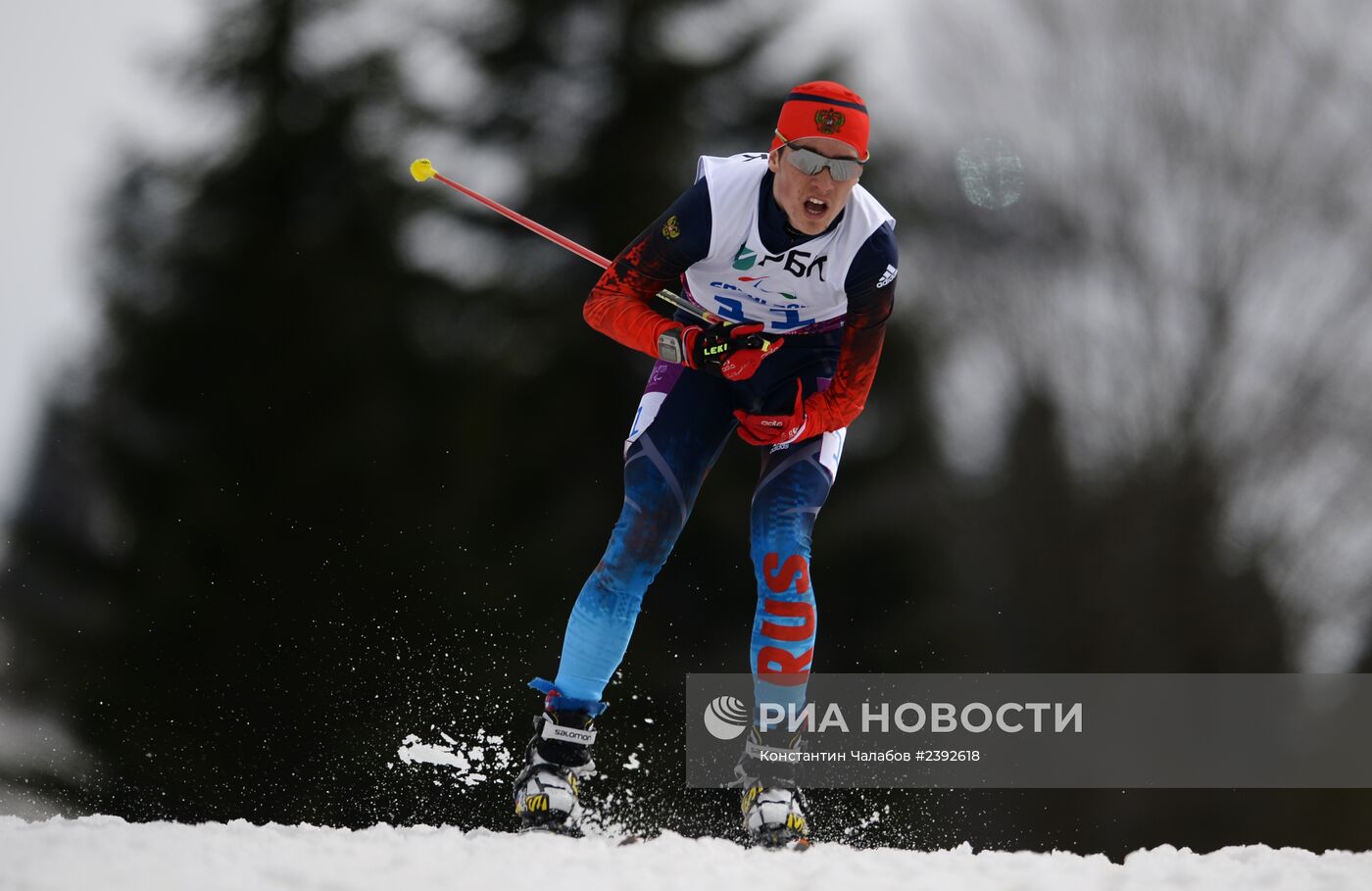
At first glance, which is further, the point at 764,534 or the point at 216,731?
the point at 216,731

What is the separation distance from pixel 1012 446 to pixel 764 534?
20153 mm

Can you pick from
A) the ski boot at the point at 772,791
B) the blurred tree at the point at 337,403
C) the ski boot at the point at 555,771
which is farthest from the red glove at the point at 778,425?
the blurred tree at the point at 337,403

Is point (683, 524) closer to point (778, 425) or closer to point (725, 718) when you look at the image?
point (778, 425)

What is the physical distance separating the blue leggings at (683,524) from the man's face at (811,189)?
67cm

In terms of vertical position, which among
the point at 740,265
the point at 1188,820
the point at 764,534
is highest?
the point at 1188,820

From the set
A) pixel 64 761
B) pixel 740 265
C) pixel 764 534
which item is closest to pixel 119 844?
pixel 764 534

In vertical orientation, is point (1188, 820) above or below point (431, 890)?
above

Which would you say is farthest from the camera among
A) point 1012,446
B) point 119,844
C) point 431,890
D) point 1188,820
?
point 1012,446

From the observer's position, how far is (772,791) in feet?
A: 20.6

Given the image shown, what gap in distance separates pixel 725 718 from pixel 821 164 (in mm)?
2582

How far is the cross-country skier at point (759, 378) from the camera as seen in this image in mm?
6066

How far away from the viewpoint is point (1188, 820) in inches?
875

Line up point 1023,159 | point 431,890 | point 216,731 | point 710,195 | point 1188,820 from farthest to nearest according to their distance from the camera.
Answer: point 1023,159
point 1188,820
point 216,731
point 710,195
point 431,890

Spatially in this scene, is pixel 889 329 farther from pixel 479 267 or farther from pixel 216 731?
pixel 216 731
